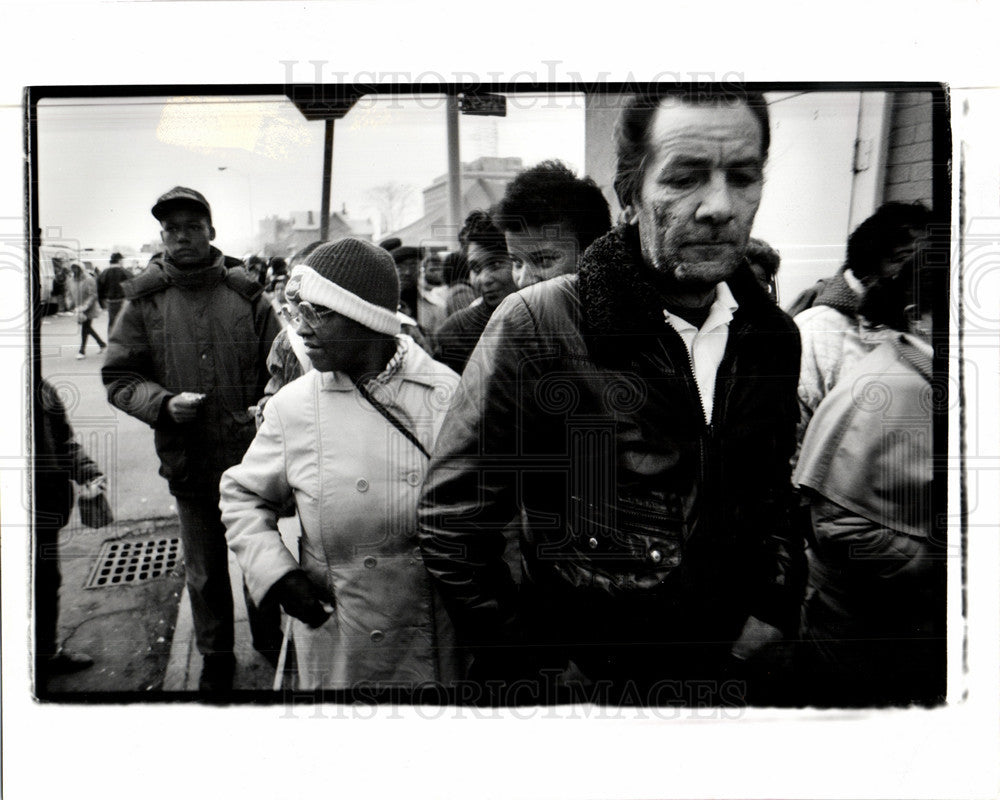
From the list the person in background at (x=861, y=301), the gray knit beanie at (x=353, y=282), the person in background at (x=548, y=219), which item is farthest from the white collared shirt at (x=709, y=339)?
the gray knit beanie at (x=353, y=282)

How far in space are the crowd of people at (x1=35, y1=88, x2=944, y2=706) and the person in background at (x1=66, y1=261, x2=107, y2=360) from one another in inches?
3.2

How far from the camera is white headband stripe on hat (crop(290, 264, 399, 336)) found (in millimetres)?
2414

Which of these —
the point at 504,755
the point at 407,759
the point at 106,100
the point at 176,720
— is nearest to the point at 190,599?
the point at 176,720

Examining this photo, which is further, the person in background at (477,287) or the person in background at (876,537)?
the person in background at (876,537)

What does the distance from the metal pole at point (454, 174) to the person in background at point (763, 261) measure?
0.87 metres

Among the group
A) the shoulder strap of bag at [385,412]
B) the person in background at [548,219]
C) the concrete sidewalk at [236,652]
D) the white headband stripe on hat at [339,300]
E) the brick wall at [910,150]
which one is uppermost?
the brick wall at [910,150]

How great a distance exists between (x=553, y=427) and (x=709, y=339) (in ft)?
1.77

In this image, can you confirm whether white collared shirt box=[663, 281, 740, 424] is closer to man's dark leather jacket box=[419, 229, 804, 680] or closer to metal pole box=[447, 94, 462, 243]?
man's dark leather jacket box=[419, 229, 804, 680]

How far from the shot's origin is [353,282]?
2418mm

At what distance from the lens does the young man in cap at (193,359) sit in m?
2.41

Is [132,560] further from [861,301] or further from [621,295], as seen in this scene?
[861,301]

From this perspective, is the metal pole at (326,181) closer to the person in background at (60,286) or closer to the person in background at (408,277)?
the person in background at (408,277)

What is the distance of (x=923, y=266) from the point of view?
98.5 inches

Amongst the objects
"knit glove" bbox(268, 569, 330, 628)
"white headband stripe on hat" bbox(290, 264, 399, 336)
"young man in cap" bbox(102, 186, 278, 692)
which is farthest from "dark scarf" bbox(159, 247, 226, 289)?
"knit glove" bbox(268, 569, 330, 628)
